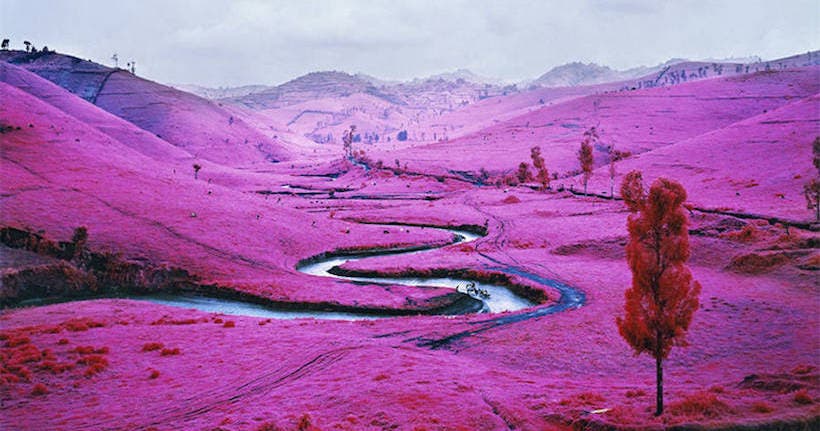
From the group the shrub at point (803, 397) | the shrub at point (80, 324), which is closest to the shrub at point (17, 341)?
the shrub at point (80, 324)

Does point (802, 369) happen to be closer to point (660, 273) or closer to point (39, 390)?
point (660, 273)

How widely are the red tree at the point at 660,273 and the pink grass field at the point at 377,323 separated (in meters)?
3.05

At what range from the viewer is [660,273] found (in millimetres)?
24625

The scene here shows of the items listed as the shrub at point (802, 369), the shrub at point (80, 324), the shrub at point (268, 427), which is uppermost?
the shrub at point (802, 369)

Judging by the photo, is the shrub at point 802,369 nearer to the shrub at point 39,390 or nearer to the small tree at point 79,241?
the shrub at point 39,390

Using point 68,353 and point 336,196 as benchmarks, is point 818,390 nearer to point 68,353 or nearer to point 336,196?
point 68,353

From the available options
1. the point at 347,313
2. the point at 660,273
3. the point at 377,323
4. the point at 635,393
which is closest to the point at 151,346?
the point at 377,323

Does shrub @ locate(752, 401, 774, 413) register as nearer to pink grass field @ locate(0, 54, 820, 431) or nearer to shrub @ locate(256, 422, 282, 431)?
pink grass field @ locate(0, 54, 820, 431)

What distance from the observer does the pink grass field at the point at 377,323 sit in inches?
1073

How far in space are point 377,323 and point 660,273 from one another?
2688cm

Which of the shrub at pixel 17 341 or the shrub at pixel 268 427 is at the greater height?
the shrub at pixel 17 341

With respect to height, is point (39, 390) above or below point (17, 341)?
below

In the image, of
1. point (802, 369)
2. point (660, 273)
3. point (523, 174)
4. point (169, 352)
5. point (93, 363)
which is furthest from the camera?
point (523, 174)

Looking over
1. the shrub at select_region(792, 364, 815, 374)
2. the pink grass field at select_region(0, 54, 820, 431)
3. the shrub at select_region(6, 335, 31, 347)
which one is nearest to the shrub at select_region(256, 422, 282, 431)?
the pink grass field at select_region(0, 54, 820, 431)
